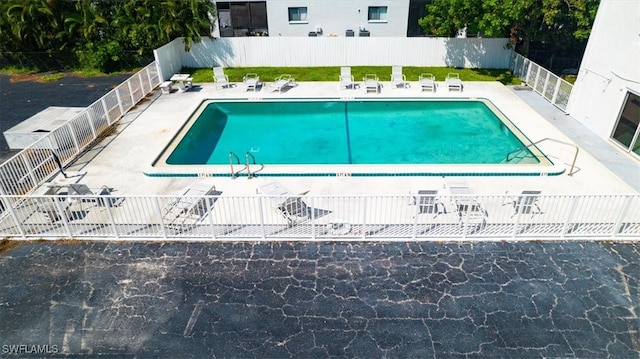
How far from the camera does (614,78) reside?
15086mm

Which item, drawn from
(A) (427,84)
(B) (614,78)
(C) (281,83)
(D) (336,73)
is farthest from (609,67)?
(C) (281,83)

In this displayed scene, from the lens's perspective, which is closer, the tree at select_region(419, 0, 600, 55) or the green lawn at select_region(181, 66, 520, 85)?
the tree at select_region(419, 0, 600, 55)

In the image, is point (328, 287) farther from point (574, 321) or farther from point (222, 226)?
point (574, 321)

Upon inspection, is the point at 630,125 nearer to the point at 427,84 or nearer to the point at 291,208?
the point at 427,84

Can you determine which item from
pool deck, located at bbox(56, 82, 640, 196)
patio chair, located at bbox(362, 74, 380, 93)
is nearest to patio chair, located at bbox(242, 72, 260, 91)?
pool deck, located at bbox(56, 82, 640, 196)

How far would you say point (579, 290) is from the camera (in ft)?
29.4

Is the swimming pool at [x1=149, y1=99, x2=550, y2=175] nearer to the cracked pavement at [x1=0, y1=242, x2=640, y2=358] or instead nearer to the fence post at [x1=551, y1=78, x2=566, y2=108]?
the fence post at [x1=551, y1=78, x2=566, y2=108]

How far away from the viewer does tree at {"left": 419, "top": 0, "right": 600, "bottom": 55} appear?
19494 millimetres

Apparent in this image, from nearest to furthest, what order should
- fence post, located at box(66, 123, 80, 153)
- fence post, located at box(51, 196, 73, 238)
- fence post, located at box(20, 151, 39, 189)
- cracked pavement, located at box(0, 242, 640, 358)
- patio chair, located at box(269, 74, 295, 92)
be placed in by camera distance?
cracked pavement, located at box(0, 242, 640, 358) < fence post, located at box(51, 196, 73, 238) < fence post, located at box(20, 151, 39, 189) < fence post, located at box(66, 123, 80, 153) < patio chair, located at box(269, 74, 295, 92)

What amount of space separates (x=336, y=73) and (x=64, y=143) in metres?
14.9

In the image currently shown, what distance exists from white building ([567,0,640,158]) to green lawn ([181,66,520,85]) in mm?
6019

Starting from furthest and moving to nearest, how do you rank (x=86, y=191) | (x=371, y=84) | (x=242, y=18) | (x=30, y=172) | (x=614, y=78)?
(x=242, y=18)
(x=371, y=84)
(x=614, y=78)
(x=30, y=172)
(x=86, y=191)

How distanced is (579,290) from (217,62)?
22574 millimetres

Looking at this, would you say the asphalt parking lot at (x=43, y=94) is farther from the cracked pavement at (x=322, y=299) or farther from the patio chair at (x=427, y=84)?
the patio chair at (x=427, y=84)
